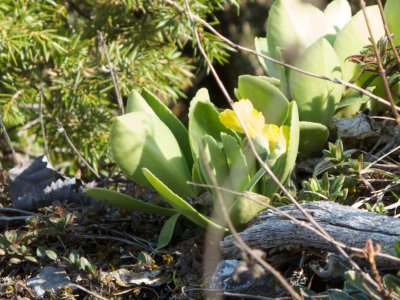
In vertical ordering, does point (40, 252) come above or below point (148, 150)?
below

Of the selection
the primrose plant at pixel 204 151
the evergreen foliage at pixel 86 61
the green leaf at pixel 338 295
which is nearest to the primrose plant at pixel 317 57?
the primrose plant at pixel 204 151

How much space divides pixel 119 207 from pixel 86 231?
0.11 meters

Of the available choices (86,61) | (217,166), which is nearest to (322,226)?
(217,166)

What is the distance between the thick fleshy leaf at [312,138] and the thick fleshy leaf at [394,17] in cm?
33

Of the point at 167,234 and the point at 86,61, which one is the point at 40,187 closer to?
the point at 167,234

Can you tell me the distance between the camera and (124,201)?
1922 millimetres

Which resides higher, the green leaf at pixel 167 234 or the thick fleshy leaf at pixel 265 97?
the thick fleshy leaf at pixel 265 97

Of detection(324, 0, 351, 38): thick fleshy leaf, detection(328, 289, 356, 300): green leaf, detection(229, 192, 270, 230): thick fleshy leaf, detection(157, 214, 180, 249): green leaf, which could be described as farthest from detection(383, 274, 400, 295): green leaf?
detection(324, 0, 351, 38): thick fleshy leaf

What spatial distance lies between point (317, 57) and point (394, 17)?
0.27 metres

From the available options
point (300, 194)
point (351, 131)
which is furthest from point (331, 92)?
point (300, 194)

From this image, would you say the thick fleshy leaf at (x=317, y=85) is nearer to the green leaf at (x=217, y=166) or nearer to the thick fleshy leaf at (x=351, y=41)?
the thick fleshy leaf at (x=351, y=41)

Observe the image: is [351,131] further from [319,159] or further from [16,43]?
[16,43]

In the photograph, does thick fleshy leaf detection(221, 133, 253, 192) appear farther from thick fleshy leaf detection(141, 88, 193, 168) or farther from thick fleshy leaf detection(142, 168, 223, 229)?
thick fleshy leaf detection(141, 88, 193, 168)

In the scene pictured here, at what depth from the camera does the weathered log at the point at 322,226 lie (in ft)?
4.98
